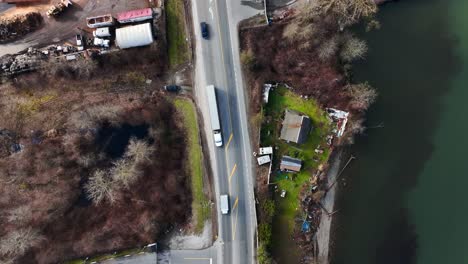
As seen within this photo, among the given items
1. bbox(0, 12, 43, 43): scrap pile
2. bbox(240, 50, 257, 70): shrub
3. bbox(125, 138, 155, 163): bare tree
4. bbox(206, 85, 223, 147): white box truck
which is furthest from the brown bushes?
bbox(0, 12, 43, 43): scrap pile

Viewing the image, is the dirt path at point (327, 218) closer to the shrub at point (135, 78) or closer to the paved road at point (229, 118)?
the paved road at point (229, 118)

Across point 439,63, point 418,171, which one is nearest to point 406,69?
point 439,63

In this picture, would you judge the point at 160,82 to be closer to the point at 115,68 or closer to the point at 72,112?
the point at 115,68

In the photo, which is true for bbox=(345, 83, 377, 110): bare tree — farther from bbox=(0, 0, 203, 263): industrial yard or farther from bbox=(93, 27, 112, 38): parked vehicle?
bbox=(93, 27, 112, 38): parked vehicle

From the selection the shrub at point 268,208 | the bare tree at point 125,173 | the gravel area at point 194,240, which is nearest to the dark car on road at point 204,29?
the bare tree at point 125,173

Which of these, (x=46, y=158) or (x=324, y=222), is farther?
(x=324, y=222)

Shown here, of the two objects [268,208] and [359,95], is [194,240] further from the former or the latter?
[359,95]

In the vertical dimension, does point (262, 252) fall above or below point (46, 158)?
below
